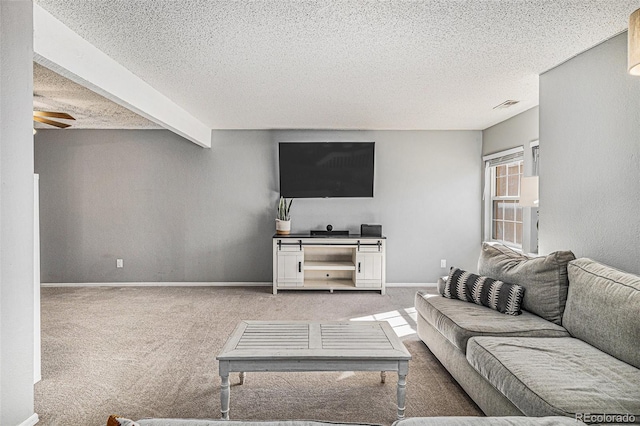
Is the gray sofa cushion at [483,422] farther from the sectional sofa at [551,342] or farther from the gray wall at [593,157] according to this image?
the gray wall at [593,157]

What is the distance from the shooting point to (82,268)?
6.29m

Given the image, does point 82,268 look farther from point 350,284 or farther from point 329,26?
point 329,26

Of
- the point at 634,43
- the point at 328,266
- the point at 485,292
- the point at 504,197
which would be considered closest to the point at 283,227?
the point at 328,266

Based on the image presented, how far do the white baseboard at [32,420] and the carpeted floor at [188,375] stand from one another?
0.06 m

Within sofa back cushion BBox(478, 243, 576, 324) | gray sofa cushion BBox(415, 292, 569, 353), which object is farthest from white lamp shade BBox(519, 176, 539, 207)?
gray sofa cushion BBox(415, 292, 569, 353)

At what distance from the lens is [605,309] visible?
2.32 meters

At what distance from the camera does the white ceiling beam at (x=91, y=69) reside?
2.50 meters

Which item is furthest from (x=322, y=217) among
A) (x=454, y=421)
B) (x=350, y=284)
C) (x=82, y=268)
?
(x=454, y=421)

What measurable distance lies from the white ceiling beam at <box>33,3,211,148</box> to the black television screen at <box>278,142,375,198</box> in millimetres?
1966

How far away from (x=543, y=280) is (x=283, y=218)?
3.85 metres

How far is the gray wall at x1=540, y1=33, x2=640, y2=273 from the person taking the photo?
2.73 meters

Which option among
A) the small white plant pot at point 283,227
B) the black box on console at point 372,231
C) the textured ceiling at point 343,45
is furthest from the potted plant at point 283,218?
the textured ceiling at point 343,45

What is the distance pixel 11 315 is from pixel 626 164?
145 inches

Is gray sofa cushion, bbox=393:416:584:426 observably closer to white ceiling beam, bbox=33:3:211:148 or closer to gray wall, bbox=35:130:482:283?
white ceiling beam, bbox=33:3:211:148
